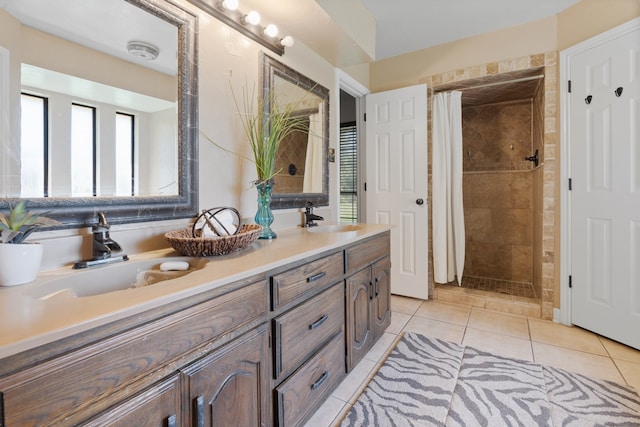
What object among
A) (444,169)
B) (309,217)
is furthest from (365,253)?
(444,169)

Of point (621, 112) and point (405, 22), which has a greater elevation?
point (405, 22)

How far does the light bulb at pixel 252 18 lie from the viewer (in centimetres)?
162

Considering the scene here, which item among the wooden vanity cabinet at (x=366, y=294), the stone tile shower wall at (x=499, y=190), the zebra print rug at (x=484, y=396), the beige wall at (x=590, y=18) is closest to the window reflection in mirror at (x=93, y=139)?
the wooden vanity cabinet at (x=366, y=294)

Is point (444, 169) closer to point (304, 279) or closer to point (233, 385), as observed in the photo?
point (304, 279)

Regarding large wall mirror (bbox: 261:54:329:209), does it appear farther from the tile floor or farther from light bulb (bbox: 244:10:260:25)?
the tile floor

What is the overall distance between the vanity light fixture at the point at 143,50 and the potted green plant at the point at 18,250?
0.70 metres

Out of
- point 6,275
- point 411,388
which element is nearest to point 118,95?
point 6,275

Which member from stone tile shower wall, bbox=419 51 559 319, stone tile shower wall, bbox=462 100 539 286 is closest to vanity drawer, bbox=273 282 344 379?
stone tile shower wall, bbox=419 51 559 319

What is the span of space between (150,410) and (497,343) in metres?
2.20

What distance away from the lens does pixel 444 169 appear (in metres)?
2.96

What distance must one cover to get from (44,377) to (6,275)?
405mm

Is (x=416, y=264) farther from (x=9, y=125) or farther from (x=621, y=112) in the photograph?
(x=9, y=125)

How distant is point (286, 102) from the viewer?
2014mm

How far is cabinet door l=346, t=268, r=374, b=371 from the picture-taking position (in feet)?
5.37
